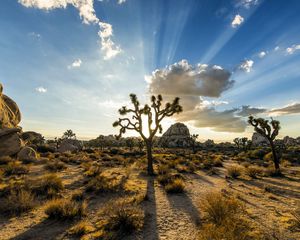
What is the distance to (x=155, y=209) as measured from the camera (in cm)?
775

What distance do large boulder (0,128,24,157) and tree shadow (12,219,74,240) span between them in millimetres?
18960

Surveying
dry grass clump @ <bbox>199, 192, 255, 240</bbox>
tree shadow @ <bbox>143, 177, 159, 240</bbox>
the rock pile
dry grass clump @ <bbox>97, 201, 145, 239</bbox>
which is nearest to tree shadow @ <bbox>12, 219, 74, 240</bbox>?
dry grass clump @ <bbox>97, 201, 145, 239</bbox>

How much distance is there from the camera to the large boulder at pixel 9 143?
2091cm

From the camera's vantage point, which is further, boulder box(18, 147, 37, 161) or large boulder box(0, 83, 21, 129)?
large boulder box(0, 83, 21, 129)

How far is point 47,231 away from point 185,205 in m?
5.29

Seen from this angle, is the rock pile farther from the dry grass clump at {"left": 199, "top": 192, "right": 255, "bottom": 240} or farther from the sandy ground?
the dry grass clump at {"left": 199, "top": 192, "right": 255, "bottom": 240}

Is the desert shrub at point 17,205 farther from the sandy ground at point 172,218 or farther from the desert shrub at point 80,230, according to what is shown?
the desert shrub at point 80,230

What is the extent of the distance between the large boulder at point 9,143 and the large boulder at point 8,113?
148cm

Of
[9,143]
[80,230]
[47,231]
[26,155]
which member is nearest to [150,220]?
[80,230]

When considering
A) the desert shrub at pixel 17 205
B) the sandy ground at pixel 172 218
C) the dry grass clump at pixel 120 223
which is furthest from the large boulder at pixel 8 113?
the dry grass clump at pixel 120 223

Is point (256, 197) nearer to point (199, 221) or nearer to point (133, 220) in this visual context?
point (199, 221)

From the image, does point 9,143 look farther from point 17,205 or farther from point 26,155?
point 17,205

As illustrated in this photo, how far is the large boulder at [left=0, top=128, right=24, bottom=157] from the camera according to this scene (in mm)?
20906

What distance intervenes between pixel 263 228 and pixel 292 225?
97 cm
